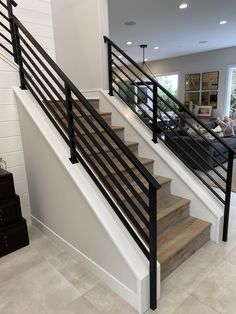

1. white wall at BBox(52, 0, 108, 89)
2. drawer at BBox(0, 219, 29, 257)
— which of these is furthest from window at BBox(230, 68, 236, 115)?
drawer at BBox(0, 219, 29, 257)

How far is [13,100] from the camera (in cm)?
262

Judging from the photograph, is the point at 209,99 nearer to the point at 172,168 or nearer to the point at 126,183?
the point at 172,168

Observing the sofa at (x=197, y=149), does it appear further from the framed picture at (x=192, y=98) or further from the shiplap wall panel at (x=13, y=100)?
the framed picture at (x=192, y=98)

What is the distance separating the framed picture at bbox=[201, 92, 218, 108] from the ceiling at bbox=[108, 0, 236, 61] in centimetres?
167

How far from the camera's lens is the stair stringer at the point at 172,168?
8.11 ft

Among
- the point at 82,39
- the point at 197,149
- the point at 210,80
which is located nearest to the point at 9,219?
→ the point at 82,39

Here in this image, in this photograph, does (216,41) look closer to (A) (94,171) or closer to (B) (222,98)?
(B) (222,98)

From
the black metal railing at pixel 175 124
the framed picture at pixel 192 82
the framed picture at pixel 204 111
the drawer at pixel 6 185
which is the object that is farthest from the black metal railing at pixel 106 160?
the framed picture at pixel 192 82

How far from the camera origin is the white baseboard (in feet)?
5.71

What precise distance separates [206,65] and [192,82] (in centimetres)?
79

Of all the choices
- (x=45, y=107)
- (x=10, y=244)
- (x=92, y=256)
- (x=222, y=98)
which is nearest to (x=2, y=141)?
(x=45, y=107)

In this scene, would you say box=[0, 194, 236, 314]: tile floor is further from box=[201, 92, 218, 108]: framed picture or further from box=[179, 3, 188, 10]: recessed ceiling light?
box=[201, 92, 218, 108]: framed picture

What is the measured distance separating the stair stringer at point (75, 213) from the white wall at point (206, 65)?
26.2ft

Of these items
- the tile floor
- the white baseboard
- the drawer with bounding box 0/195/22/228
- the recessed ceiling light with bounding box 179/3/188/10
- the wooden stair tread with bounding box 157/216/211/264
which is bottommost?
the tile floor
